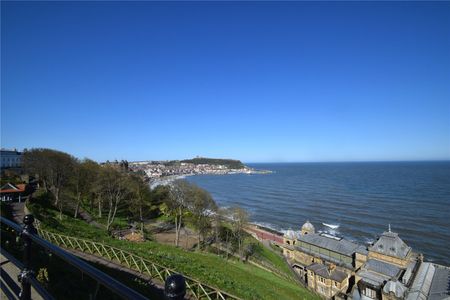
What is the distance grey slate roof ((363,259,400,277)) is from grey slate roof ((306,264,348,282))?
101 inches

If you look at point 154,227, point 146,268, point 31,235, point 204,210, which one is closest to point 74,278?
point 146,268

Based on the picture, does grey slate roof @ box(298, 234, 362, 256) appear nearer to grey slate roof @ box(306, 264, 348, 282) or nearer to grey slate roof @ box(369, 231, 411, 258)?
grey slate roof @ box(369, 231, 411, 258)

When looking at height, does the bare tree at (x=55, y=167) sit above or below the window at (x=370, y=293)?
above

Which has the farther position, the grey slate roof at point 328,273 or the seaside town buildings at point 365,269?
the grey slate roof at point 328,273

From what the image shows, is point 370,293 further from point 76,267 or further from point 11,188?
point 11,188

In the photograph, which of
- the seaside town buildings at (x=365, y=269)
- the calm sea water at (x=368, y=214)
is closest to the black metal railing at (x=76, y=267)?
the seaside town buildings at (x=365, y=269)

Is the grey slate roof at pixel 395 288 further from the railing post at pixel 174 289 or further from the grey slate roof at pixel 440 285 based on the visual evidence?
the railing post at pixel 174 289

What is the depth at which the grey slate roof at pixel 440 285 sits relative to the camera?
2012cm

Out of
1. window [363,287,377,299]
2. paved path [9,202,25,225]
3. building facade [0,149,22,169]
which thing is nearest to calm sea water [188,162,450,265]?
window [363,287,377,299]

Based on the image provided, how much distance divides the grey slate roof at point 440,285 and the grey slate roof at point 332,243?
7.91m

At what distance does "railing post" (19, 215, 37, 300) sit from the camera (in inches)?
105

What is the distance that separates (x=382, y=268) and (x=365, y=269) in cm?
153

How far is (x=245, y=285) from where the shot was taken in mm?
16141

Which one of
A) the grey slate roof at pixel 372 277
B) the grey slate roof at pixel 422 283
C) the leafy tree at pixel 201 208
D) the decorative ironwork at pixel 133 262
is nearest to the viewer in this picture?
the decorative ironwork at pixel 133 262
